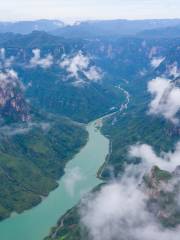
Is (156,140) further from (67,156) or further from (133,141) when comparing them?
(67,156)

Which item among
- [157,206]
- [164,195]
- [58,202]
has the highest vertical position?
[164,195]

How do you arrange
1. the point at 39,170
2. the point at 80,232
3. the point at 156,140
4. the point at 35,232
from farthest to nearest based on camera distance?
the point at 156,140 < the point at 39,170 < the point at 35,232 < the point at 80,232

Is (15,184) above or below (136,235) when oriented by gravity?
below

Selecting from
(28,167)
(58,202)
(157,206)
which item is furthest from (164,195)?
(28,167)

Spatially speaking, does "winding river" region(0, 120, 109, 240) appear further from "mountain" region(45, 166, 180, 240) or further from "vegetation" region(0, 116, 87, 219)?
"mountain" region(45, 166, 180, 240)

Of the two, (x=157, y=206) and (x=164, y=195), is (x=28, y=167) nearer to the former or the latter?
(x=164, y=195)

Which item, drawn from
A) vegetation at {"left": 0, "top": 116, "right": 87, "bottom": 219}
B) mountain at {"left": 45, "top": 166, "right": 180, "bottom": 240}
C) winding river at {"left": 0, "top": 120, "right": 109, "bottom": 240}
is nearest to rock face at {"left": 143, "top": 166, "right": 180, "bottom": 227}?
mountain at {"left": 45, "top": 166, "right": 180, "bottom": 240}

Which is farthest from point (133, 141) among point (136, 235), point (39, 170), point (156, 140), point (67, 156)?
point (136, 235)
